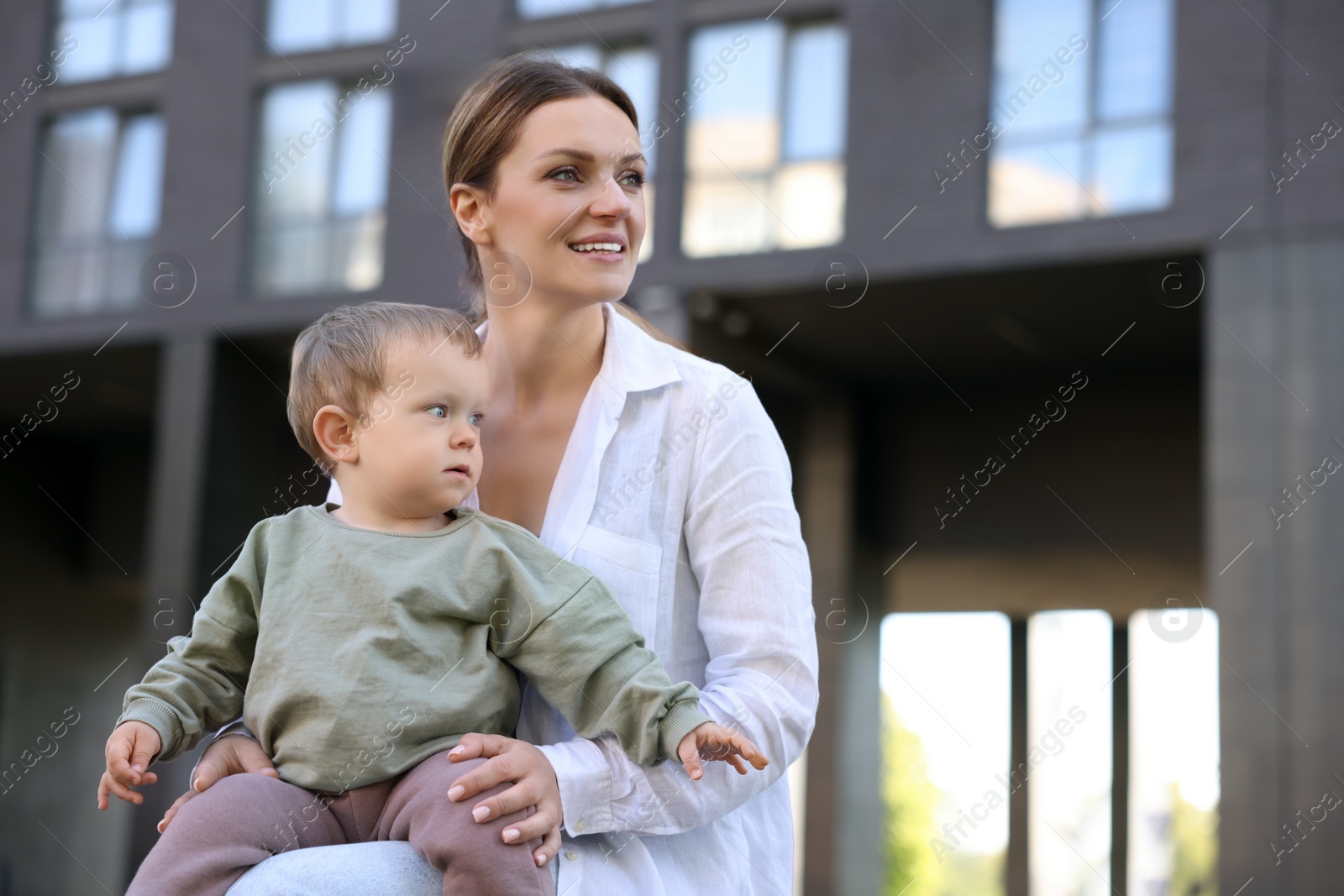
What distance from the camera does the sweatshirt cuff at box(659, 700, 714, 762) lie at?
2.02 metres

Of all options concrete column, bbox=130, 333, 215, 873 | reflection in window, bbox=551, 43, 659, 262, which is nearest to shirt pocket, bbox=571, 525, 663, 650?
reflection in window, bbox=551, 43, 659, 262

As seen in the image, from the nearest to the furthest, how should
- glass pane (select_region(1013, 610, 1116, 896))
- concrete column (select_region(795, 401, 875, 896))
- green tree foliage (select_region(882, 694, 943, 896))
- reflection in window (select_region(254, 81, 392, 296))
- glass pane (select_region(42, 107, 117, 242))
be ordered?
reflection in window (select_region(254, 81, 392, 296)), concrete column (select_region(795, 401, 875, 896)), glass pane (select_region(1013, 610, 1116, 896)), glass pane (select_region(42, 107, 117, 242)), green tree foliage (select_region(882, 694, 943, 896))

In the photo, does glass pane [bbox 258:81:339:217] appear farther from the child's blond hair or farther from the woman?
the child's blond hair

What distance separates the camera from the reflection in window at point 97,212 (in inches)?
520

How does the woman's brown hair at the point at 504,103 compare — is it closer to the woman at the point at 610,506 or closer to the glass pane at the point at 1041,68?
the woman at the point at 610,506

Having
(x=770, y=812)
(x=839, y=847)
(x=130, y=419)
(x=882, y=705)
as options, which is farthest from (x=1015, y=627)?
(x=770, y=812)

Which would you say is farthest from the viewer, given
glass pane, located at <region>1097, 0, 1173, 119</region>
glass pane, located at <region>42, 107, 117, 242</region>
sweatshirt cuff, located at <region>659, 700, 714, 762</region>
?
glass pane, located at <region>42, 107, 117, 242</region>

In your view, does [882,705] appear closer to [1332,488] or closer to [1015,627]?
[1015,627]

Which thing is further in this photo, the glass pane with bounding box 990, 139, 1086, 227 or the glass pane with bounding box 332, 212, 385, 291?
the glass pane with bounding box 332, 212, 385, 291

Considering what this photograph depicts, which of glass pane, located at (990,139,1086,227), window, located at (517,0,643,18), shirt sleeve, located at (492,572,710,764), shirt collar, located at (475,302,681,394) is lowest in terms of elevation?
shirt sleeve, located at (492,572,710,764)

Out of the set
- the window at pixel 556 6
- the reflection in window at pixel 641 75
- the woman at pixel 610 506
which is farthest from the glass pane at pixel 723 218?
the woman at pixel 610 506

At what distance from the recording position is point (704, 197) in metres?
11.3

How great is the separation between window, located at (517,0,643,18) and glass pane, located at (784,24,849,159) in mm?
1398

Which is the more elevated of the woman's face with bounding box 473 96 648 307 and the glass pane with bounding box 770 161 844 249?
the glass pane with bounding box 770 161 844 249
